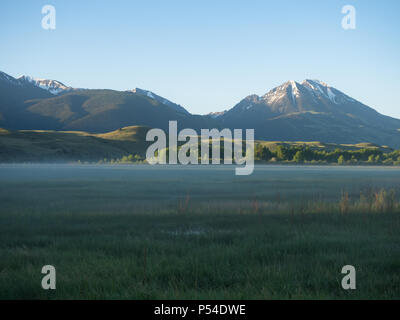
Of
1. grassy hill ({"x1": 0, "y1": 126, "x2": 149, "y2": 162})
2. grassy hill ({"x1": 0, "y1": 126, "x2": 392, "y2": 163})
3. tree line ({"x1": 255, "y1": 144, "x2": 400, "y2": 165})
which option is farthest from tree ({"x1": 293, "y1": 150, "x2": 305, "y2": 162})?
grassy hill ({"x1": 0, "y1": 126, "x2": 149, "y2": 162})

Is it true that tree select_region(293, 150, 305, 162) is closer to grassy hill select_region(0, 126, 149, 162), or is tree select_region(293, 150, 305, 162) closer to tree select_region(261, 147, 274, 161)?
tree select_region(261, 147, 274, 161)

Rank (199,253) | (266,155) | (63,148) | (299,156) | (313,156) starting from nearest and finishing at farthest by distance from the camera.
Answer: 1. (199,253)
2. (299,156)
3. (266,155)
4. (313,156)
5. (63,148)

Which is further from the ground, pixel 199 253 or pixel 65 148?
pixel 65 148

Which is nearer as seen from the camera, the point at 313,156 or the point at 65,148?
the point at 313,156

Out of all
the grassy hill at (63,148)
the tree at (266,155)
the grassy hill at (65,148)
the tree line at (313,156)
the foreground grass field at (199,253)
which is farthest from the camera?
the grassy hill at (65,148)

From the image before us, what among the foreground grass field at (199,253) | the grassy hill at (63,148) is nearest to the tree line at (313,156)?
the grassy hill at (63,148)

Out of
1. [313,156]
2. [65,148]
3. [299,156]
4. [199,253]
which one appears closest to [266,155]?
[299,156]

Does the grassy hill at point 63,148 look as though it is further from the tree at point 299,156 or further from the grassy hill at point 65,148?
the tree at point 299,156

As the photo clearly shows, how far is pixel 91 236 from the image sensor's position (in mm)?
12008

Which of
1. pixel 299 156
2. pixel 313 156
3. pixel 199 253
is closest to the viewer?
pixel 199 253

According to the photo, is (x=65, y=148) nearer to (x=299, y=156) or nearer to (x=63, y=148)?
(x=63, y=148)

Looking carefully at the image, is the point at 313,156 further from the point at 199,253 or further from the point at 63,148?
the point at 199,253

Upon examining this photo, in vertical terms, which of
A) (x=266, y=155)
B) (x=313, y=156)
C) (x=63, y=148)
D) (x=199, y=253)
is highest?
(x=63, y=148)

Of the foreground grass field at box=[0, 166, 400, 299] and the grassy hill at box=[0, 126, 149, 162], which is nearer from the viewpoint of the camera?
the foreground grass field at box=[0, 166, 400, 299]
